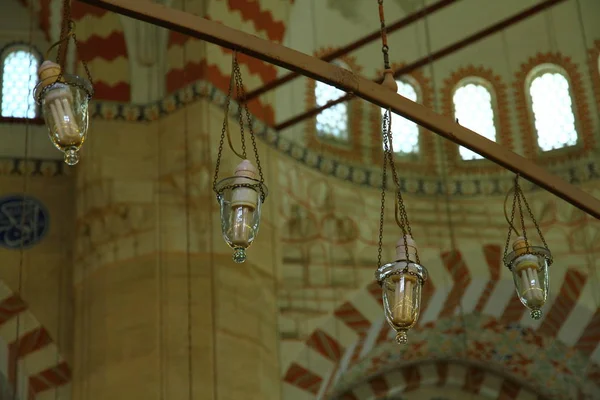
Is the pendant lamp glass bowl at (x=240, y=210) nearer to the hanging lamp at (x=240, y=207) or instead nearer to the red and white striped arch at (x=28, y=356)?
the hanging lamp at (x=240, y=207)

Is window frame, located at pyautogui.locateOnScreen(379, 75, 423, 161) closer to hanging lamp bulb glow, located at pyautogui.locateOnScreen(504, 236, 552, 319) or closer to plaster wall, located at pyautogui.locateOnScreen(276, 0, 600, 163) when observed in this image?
plaster wall, located at pyautogui.locateOnScreen(276, 0, 600, 163)

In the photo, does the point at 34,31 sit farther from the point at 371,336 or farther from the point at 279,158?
the point at 371,336

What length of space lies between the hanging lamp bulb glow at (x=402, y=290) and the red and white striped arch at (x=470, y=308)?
14.1 feet

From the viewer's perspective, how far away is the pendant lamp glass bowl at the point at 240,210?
238 inches

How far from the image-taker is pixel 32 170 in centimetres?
1071

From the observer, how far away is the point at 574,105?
11875 millimetres

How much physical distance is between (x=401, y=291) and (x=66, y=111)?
5.58ft

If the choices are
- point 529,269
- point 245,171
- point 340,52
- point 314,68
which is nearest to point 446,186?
point 340,52

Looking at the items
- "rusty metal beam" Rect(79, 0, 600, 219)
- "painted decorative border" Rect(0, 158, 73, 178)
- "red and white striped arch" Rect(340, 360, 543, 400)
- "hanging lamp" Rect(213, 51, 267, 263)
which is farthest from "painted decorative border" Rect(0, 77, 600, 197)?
"hanging lamp" Rect(213, 51, 267, 263)

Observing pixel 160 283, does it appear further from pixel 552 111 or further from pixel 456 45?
pixel 552 111

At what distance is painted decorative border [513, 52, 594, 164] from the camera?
38.3ft

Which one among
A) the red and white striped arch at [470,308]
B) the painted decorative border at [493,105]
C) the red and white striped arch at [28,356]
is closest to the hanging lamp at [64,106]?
the red and white striped arch at [28,356]

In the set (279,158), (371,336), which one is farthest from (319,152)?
(371,336)

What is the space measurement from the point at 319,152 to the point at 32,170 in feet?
7.48
